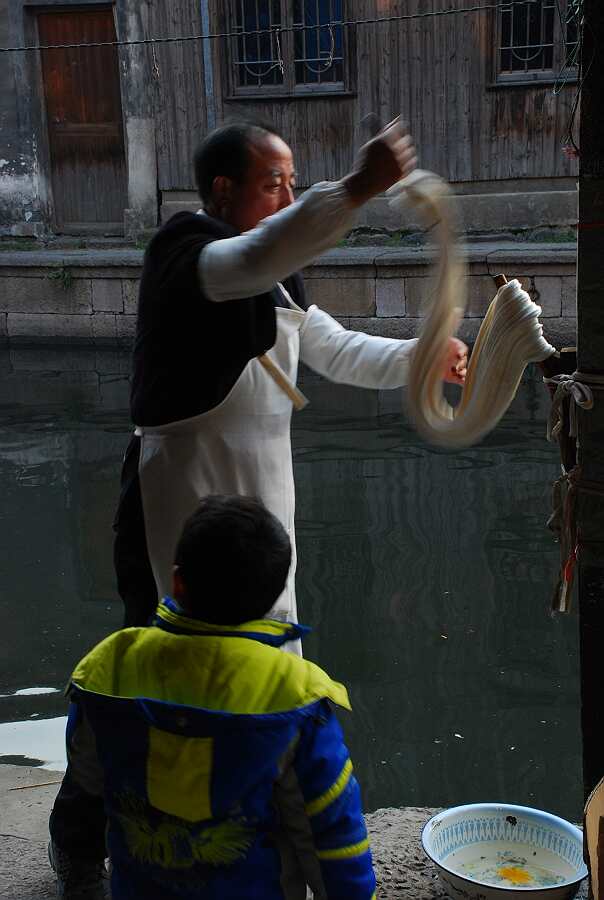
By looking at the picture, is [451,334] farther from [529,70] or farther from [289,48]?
[289,48]

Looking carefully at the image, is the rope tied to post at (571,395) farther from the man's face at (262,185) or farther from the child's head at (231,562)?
the child's head at (231,562)

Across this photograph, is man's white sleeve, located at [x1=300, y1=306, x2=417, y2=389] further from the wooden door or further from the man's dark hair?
the wooden door

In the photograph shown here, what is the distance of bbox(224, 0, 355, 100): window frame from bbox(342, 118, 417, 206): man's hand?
34.4ft

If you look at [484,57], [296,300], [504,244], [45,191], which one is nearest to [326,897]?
[296,300]

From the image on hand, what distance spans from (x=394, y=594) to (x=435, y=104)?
26.9 feet

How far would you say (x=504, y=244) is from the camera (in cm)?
1136

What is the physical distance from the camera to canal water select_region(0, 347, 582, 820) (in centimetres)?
360

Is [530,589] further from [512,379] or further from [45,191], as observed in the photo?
[45,191]

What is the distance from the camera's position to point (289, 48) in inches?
465

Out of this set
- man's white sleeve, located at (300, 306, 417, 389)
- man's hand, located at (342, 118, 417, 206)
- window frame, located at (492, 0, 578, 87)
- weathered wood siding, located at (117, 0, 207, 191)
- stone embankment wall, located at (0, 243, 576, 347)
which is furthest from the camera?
weathered wood siding, located at (117, 0, 207, 191)

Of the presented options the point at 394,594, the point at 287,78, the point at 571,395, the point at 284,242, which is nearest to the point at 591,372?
the point at 571,395

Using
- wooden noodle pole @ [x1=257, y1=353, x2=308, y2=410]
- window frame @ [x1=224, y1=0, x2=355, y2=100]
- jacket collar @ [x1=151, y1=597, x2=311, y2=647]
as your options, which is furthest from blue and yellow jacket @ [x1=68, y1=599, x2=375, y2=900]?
window frame @ [x1=224, y1=0, x2=355, y2=100]

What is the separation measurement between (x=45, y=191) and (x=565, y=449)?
12085 mm

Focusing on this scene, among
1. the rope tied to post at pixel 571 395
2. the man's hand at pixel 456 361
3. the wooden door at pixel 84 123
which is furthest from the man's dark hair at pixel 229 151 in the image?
the wooden door at pixel 84 123
